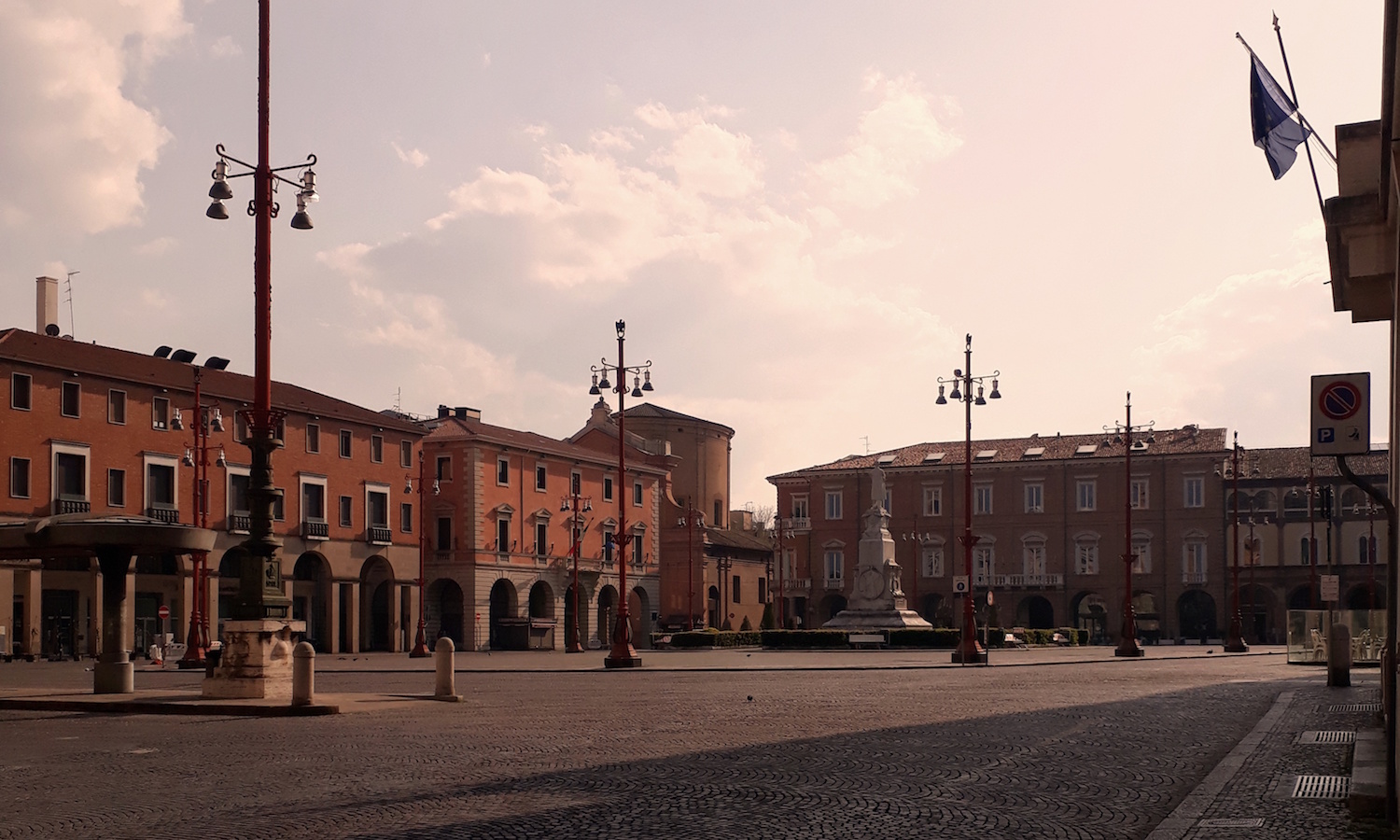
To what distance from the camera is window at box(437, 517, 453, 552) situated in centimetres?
7181

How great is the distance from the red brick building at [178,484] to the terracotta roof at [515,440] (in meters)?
2.92

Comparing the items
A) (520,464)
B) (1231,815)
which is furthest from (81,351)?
(1231,815)

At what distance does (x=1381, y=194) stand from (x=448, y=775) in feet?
27.0

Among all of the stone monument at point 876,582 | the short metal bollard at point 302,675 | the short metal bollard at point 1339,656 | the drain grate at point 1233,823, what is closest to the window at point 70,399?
the stone monument at point 876,582

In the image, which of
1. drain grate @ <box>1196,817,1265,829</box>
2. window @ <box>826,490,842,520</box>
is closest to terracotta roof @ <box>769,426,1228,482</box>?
window @ <box>826,490,842,520</box>

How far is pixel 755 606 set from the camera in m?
98.2

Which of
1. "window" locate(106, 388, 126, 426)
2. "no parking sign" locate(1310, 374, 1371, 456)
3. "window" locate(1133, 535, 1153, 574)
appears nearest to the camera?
"no parking sign" locate(1310, 374, 1371, 456)

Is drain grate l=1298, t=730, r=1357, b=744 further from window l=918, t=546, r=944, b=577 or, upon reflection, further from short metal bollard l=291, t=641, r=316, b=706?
window l=918, t=546, r=944, b=577

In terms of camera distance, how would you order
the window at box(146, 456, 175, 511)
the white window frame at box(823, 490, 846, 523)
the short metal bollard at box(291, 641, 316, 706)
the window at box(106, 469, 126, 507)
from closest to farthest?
the short metal bollard at box(291, 641, 316, 706) → the window at box(106, 469, 126, 507) → the window at box(146, 456, 175, 511) → the white window frame at box(823, 490, 846, 523)

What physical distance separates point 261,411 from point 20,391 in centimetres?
3531

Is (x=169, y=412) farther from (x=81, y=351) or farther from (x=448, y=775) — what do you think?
Result: (x=448, y=775)

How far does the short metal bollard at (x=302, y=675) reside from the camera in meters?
18.5

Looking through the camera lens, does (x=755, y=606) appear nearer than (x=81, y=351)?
No

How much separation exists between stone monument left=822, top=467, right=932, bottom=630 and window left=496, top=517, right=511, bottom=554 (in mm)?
20057
